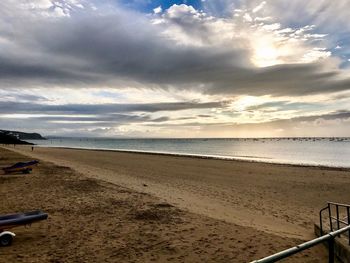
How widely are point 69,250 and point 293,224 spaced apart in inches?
305

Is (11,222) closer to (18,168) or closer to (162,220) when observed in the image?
(162,220)

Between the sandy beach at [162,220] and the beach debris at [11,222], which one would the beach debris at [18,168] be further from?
the beach debris at [11,222]

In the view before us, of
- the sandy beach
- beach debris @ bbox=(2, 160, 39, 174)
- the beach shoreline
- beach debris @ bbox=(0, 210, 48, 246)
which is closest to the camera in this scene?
the sandy beach

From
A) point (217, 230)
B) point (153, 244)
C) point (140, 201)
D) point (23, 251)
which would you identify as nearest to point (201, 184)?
point (140, 201)

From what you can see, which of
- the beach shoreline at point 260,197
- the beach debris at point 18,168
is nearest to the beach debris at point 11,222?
the beach shoreline at point 260,197

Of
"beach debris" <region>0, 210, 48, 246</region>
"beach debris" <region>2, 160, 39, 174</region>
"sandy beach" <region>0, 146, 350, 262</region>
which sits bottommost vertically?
"sandy beach" <region>0, 146, 350, 262</region>

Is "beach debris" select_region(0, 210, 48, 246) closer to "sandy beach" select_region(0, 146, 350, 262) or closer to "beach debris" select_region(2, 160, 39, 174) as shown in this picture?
"sandy beach" select_region(0, 146, 350, 262)

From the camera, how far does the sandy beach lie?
296 inches

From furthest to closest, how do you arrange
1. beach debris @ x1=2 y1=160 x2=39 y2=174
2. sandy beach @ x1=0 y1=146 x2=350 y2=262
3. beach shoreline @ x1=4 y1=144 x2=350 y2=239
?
1. beach debris @ x1=2 y1=160 x2=39 y2=174
2. beach shoreline @ x1=4 y1=144 x2=350 y2=239
3. sandy beach @ x1=0 y1=146 x2=350 y2=262

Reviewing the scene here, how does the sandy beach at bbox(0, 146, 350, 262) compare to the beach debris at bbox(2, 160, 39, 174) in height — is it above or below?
below

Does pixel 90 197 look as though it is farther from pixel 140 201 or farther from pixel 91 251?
pixel 91 251

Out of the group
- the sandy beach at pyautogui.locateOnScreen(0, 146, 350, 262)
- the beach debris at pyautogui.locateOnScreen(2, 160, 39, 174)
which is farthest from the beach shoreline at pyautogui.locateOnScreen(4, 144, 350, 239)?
the beach debris at pyautogui.locateOnScreen(2, 160, 39, 174)

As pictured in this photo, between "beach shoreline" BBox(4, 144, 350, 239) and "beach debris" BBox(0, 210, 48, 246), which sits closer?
"beach debris" BBox(0, 210, 48, 246)

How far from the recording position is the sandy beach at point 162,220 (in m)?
7.52
